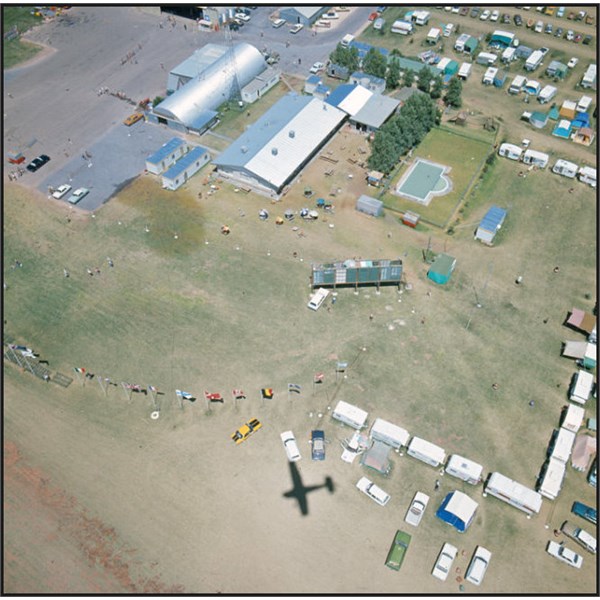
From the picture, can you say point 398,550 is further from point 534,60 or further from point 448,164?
point 534,60

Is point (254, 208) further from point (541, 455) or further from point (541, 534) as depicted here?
point (541, 534)

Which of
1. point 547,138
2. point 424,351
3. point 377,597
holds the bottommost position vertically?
point 377,597

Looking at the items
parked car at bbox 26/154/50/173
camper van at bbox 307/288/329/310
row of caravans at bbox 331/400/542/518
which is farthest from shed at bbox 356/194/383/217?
parked car at bbox 26/154/50/173

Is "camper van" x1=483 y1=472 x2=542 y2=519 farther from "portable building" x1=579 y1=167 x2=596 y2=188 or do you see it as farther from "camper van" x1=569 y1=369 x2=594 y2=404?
"portable building" x1=579 y1=167 x2=596 y2=188

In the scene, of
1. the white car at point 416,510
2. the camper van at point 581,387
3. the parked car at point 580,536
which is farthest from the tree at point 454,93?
the parked car at point 580,536

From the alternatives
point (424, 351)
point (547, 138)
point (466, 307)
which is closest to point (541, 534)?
point (424, 351)

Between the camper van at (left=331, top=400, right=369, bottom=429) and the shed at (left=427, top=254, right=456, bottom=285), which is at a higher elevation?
the shed at (left=427, top=254, right=456, bottom=285)
